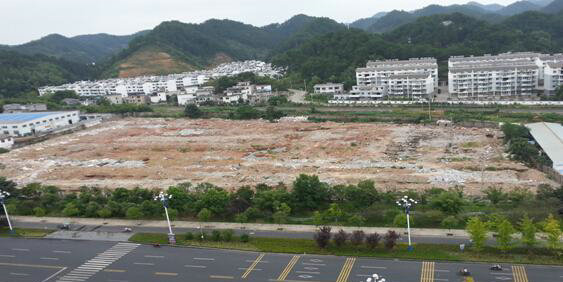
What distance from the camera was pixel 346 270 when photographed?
20.6 metres

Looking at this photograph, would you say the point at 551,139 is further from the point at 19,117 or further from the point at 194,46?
the point at 194,46

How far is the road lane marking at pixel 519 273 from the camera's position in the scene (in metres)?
18.6

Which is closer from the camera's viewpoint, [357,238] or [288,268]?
[288,268]

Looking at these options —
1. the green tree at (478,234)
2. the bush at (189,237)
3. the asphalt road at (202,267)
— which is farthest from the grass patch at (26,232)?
the green tree at (478,234)

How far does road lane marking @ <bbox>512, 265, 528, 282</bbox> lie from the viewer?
61.1ft

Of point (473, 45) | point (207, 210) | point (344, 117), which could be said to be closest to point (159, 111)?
point (344, 117)

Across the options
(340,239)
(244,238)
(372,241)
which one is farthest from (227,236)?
(372,241)

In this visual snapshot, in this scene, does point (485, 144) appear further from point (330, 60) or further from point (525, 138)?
point (330, 60)

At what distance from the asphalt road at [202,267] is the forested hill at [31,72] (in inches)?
3544

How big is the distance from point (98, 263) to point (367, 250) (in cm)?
1445

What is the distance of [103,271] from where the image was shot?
22406mm

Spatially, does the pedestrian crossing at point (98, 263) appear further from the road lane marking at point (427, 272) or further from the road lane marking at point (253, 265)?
the road lane marking at point (427, 272)

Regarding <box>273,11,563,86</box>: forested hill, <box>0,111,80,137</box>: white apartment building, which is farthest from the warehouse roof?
<box>273,11,563,86</box>: forested hill

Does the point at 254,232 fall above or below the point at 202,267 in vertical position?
above
